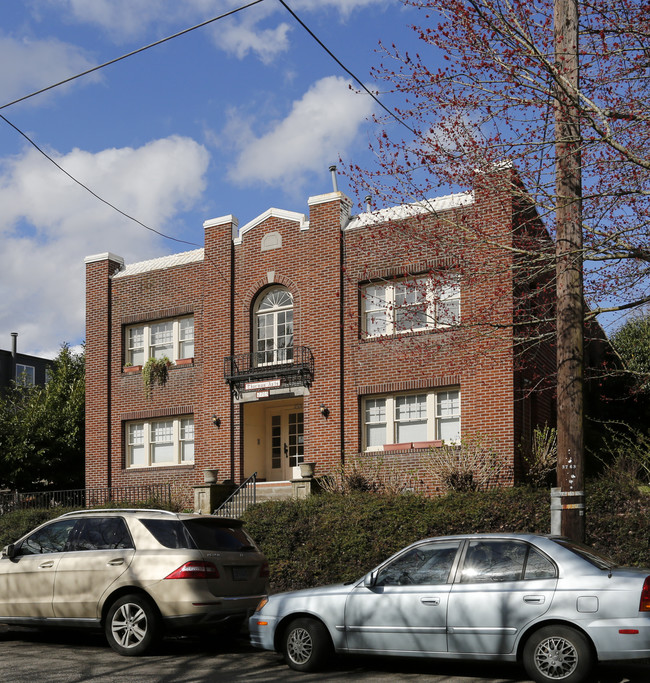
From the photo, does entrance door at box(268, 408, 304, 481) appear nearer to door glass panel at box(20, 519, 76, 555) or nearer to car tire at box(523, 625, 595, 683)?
door glass panel at box(20, 519, 76, 555)

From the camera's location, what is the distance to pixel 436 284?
43.0ft

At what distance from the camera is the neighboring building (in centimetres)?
4800

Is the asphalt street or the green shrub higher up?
the green shrub

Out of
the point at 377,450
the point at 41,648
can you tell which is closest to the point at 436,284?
the point at 41,648

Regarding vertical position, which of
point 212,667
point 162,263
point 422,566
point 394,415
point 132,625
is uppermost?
point 162,263

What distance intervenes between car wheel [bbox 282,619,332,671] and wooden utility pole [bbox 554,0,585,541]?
2.91 metres

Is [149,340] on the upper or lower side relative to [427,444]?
upper

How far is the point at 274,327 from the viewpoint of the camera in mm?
23469

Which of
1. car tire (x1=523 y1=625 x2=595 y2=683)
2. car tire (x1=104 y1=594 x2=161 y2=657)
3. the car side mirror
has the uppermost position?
the car side mirror

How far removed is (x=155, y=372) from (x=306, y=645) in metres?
16.7

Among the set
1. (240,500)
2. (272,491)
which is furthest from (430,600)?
(240,500)

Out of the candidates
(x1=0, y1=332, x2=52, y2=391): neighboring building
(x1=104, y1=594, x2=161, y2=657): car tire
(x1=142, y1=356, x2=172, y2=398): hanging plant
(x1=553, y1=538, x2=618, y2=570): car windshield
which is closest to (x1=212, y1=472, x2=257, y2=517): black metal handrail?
(x1=142, y1=356, x2=172, y2=398): hanging plant

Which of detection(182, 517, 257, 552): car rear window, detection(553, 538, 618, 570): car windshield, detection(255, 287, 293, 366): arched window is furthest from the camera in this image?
detection(255, 287, 293, 366): arched window

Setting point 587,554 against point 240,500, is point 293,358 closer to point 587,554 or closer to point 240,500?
point 240,500
